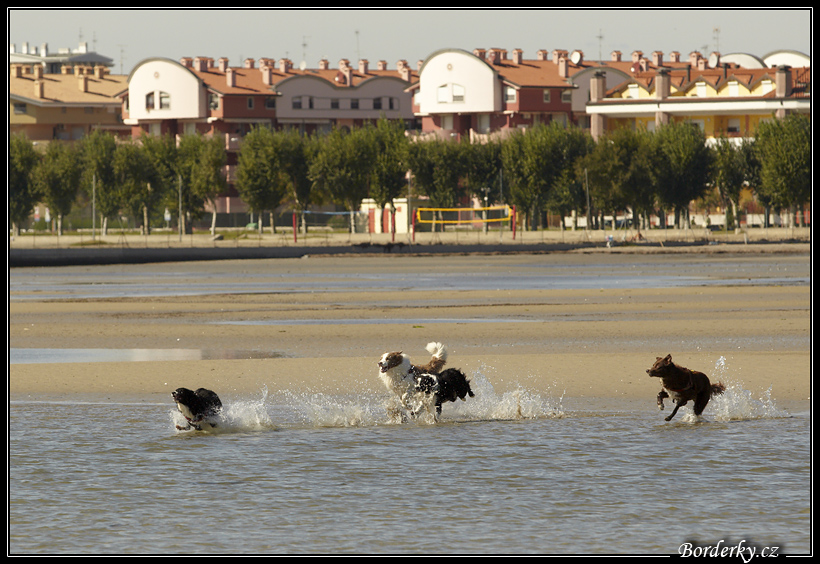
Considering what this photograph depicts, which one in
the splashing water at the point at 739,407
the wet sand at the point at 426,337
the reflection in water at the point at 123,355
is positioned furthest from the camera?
the reflection in water at the point at 123,355

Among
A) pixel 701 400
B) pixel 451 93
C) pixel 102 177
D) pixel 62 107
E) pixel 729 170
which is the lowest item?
pixel 701 400

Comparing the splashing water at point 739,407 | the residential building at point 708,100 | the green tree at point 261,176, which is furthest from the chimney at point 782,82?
the splashing water at point 739,407

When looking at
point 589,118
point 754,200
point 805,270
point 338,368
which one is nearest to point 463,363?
point 338,368

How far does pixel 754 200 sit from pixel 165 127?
5751cm

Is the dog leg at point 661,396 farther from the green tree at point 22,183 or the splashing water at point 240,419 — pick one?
the green tree at point 22,183

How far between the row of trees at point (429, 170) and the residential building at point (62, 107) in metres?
34.1

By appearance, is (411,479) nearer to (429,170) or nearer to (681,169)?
(681,169)

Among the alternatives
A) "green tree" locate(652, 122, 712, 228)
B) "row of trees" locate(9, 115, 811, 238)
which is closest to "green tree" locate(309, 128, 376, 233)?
"row of trees" locate(9, 115, 811, 238)

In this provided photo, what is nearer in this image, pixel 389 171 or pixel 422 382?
pixel 422 382

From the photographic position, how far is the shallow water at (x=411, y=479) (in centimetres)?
924

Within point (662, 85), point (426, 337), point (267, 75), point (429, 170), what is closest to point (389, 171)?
point (429, 170)

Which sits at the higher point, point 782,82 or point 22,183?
point 782,82

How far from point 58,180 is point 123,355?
76.8 m

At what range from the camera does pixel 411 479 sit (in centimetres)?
1109
